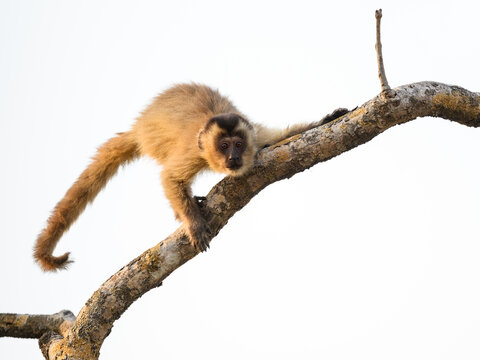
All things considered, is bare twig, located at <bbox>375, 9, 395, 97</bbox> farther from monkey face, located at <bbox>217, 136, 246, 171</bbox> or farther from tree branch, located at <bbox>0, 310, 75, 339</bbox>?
tree branch, located at <bbox>0, 310, 75, 339</bbox>

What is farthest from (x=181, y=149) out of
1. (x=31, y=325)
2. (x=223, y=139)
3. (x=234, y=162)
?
(x=31, y=325)

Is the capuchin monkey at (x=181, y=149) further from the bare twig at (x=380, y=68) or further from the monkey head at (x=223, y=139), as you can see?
the bare twig at (x=380, y=68)

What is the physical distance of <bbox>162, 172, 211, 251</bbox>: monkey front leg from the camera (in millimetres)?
5395

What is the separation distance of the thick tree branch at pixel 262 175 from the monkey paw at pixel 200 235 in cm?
6

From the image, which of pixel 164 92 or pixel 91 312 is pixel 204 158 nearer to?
pixel 164 92

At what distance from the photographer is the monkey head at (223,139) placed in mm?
6090

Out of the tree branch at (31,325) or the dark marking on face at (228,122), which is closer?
the tree branch at (31,325)

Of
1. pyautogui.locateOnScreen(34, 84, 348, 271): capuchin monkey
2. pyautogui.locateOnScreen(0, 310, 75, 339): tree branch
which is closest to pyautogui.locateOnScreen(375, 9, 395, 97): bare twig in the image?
pyautogui.locateOnScreen(34, 84, 348, 271): capuchin monkey

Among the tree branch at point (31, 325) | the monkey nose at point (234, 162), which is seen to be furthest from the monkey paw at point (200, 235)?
the tree branch at point (31, 325)

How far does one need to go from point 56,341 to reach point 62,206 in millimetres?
2270

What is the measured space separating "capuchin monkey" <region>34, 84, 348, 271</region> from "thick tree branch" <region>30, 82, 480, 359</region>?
0.21 metres

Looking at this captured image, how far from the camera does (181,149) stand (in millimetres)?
6758

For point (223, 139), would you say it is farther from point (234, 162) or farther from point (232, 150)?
point (234, 162)

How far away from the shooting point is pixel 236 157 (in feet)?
18.6
